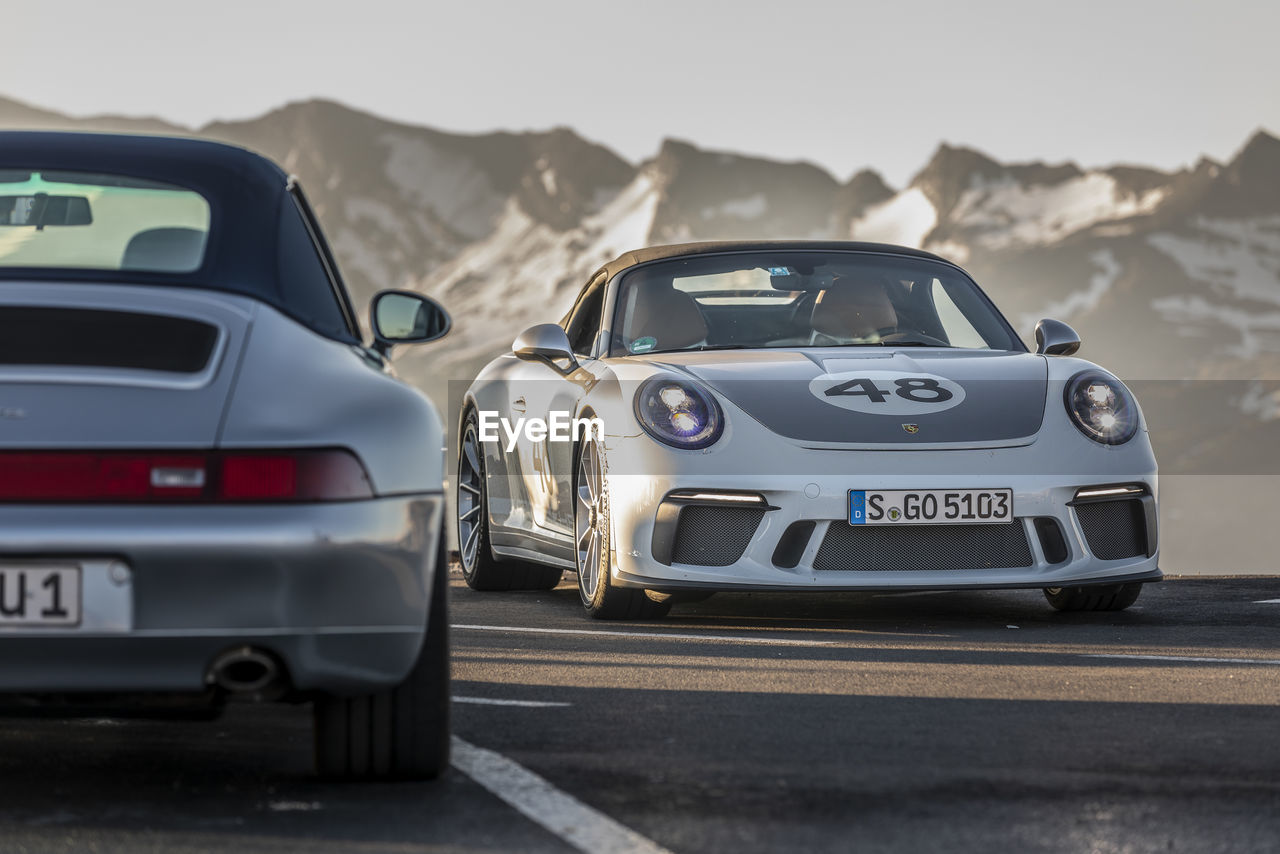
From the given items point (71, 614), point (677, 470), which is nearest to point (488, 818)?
point (71, 614)

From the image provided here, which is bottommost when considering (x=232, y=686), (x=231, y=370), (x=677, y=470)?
(x=677, y=470)

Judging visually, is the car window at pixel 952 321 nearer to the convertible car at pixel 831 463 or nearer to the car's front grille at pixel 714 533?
the convertible car at pixel 831 463

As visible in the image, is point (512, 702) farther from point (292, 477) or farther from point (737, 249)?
point (737, 249)

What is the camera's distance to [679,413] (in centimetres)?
649

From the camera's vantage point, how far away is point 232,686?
3.24 metres

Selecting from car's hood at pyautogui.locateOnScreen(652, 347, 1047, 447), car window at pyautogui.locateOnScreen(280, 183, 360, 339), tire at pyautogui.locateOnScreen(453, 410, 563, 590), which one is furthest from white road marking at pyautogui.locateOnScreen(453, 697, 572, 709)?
tire at pyautogui.locateOnScreen(453, 410, 563, 590)

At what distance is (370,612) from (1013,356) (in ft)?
14.3

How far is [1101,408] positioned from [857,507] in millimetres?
1068

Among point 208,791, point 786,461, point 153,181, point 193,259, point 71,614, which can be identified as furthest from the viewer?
point 786,461

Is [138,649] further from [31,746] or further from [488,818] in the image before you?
[31,746]

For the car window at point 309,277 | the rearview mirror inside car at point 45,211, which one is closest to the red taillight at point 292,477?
the car window at point 309,277

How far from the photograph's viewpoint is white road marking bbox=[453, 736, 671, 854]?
301 centimetres

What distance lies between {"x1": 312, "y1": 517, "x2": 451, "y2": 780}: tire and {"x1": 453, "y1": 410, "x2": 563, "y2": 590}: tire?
4955 millimetres

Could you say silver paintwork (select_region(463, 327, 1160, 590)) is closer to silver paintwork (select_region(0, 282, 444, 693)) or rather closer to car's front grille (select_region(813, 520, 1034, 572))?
car's front grille (select_region(813, 520, 1034, 572))
